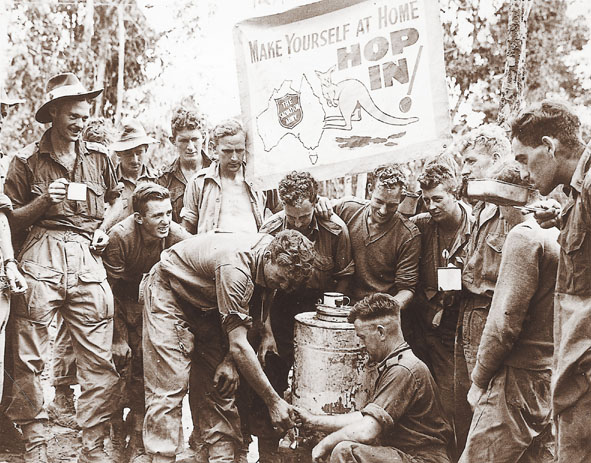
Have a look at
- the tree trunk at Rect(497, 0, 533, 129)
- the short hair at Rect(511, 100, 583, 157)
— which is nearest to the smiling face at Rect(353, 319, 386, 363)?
the short hair at Rect(511, 100, 583, 157)

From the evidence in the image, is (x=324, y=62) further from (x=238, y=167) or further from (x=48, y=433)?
(x=48, y=433)

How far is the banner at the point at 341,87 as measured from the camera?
584 centimetres

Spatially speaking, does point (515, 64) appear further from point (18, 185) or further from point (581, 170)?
point (18, 185)

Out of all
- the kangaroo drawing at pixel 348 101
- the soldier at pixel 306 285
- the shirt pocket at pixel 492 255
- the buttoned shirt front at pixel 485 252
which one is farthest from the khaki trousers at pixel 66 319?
the shirt pocket at pixel 492 255

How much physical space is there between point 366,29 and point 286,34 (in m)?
0.73

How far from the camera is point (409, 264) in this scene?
592 cm

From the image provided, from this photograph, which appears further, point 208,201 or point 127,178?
point 127,178

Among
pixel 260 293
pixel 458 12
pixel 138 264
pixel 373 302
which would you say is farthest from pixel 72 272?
pixel 458 12

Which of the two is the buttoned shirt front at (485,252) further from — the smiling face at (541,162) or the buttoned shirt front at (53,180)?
the buttoned shirt front at (53,180)

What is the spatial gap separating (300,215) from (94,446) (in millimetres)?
2445

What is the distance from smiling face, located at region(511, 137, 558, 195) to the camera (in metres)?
3.49

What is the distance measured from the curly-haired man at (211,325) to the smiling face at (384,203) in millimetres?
959

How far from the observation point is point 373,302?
4.75 m

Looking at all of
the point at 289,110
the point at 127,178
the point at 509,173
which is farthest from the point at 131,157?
the point at 509,173
